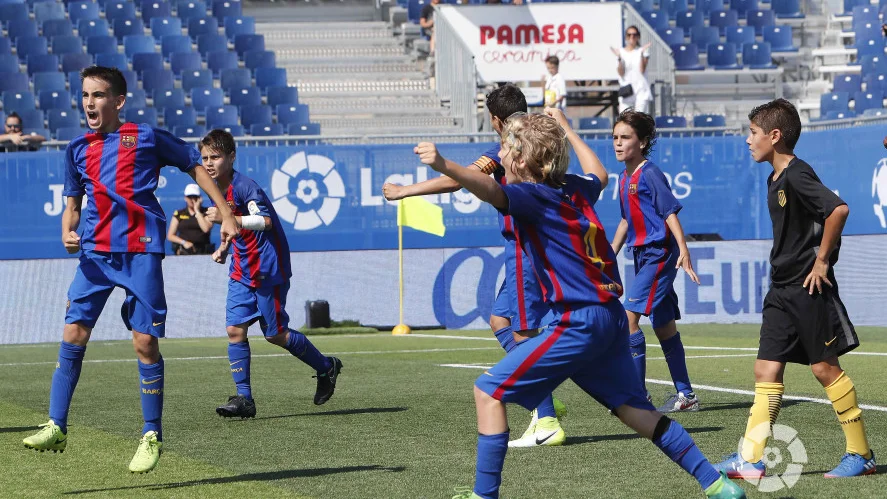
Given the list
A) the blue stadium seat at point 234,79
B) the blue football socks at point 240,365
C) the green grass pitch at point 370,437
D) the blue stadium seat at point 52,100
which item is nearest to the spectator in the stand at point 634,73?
the blue stadium seat at point 234,79

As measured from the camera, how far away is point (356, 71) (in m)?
27.7

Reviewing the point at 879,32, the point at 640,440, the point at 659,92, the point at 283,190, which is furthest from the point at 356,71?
the point at 640,440

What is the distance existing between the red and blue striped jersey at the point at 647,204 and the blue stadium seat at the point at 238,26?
19693 millimetres

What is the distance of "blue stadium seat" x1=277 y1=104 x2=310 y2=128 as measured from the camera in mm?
24000

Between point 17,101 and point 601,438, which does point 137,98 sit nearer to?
point 17,101

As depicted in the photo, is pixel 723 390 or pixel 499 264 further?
pixel 499 264

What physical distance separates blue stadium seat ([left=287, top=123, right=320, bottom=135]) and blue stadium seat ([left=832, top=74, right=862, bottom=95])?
10945 millimetres

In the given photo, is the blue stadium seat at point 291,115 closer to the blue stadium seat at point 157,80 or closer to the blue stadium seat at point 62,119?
the blue stadium seat at point 157,80

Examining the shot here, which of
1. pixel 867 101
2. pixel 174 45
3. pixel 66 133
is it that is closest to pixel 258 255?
pixel 66 133

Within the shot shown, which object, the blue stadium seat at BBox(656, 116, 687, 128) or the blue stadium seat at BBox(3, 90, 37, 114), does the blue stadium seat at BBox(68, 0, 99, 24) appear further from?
the blue stadium seat at BBox(656, 116, 687, 128)

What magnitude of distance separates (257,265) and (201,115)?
15.2 meters

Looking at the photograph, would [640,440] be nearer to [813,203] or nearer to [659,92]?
[813,203]

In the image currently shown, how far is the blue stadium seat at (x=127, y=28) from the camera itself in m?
26.4

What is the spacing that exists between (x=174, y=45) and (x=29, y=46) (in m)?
2.78
